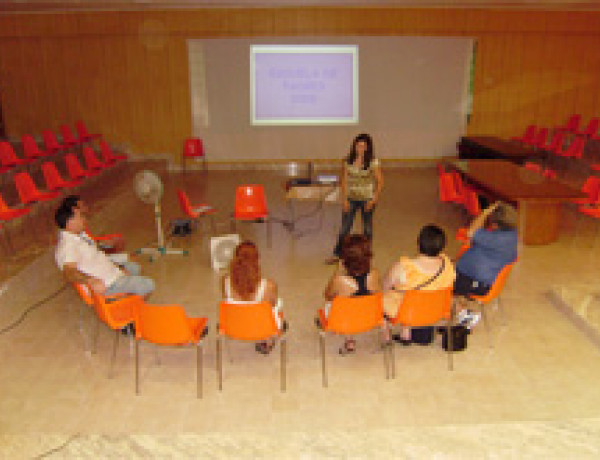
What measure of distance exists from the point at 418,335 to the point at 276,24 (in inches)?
353

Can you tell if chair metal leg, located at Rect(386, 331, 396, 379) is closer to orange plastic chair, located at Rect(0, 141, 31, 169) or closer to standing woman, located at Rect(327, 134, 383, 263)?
standing woman, located at Rect(327, 134, 383, 263)

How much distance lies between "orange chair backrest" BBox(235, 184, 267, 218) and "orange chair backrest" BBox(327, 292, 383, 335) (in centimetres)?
329

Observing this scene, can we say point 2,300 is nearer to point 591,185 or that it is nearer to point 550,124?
point 591,185

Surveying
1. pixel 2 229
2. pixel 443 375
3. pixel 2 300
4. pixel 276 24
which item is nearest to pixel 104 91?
pixel 276 24

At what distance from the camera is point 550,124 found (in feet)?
40.3

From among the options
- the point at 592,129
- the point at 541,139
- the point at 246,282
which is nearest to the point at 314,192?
the point at 246,282

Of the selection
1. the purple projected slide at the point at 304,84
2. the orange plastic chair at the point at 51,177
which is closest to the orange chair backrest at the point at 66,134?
the orange plastic chair at the point at 51,177

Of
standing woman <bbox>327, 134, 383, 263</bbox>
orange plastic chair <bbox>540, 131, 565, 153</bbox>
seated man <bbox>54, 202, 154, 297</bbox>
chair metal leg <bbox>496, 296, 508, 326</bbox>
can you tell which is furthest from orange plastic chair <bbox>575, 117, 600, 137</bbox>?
seated man <bbox>54, 202, 154, 297</bbox>

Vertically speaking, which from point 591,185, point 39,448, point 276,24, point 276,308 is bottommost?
point 39,448

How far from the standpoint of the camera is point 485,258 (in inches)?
169

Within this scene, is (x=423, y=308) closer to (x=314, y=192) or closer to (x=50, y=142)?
(x=314, y=192)

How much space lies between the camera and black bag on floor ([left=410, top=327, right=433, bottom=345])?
4.09 m

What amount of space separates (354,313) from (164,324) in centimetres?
126

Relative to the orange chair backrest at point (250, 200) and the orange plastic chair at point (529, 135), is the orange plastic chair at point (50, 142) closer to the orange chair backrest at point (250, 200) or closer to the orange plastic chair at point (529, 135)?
the orange chair backrest at point (250, 200)
